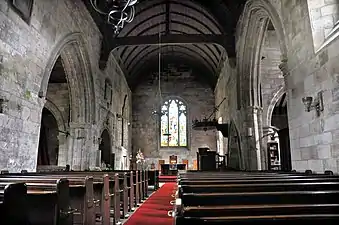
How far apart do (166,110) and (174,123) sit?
1002 mm

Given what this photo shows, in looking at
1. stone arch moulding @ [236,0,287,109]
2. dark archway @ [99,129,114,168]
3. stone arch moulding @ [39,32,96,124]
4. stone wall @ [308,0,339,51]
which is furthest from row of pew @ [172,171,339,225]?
dark archway @ [99,129,114,168]

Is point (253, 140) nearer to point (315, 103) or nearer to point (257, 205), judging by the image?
point (315, 103)

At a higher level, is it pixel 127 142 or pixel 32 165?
pixel 127 142

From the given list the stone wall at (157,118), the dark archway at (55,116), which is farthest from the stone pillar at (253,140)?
the stone wall at (157,118)

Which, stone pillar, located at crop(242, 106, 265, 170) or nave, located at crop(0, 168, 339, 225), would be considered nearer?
nave, located at crop(0, 168, 339, 225)

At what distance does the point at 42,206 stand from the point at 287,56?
4.51 metres

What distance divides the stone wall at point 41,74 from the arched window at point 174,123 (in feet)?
27.6

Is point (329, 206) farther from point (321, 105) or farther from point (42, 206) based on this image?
point (321, 105)

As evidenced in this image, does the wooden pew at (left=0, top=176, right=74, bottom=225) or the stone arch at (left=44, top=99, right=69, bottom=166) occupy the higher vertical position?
the stone arch at (left=44, top=99, right=69, bottom=166)

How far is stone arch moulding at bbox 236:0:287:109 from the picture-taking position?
783 centimetres

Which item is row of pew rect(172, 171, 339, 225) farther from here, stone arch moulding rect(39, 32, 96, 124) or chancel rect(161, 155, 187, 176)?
chancel rect(161, 155, 187, 176)

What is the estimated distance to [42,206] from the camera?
6.92 ft

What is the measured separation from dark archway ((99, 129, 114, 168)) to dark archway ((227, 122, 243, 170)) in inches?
191

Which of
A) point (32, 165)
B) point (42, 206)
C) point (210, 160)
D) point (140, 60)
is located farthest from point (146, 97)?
point (42, 206)
